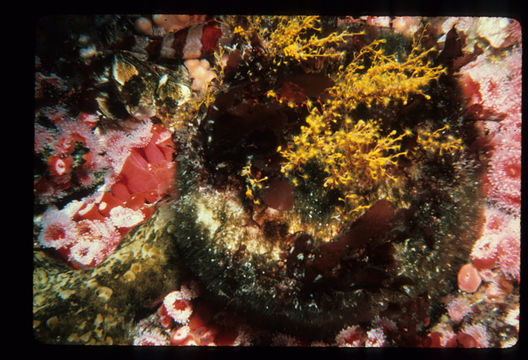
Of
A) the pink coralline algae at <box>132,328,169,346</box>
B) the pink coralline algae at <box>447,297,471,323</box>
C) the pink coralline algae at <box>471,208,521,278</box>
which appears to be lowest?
the pink coralline algae at <box>132,328,169,346</box>

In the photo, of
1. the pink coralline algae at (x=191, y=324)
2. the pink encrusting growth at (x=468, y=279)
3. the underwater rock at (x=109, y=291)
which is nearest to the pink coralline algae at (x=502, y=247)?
the pink encrusting growth at (x=468, y=279)

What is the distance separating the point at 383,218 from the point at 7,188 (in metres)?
2.87

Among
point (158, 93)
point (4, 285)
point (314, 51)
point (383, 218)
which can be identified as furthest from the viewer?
point (158, 93)

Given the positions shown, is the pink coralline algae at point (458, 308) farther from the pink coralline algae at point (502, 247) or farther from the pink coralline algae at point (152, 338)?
the pink coralline algae at point (152, 338)

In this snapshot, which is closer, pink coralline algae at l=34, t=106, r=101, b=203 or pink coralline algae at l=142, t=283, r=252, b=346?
pink coralline algae at l=142, t=283, r=252, b=346

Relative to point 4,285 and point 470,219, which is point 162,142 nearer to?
point 4,285

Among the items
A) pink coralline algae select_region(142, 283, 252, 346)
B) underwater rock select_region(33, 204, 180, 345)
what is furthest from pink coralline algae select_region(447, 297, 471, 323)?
underwater rock select_region(33, 204, 180, 345)

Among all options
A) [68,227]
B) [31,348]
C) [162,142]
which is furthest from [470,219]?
[31,348]

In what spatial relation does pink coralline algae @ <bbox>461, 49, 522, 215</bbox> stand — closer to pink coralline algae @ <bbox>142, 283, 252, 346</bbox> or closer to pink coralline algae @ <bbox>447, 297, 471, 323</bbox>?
pink coralline algae @ <bbox>447, 297, 471, 323</bbox>

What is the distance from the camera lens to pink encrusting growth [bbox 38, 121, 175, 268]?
200 cm

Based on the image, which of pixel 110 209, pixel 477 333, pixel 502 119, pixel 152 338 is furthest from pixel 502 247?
pixel 110 209

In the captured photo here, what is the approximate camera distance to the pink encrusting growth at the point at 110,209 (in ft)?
6.56

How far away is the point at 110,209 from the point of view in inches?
80.1

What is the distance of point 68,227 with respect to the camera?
2035mm
